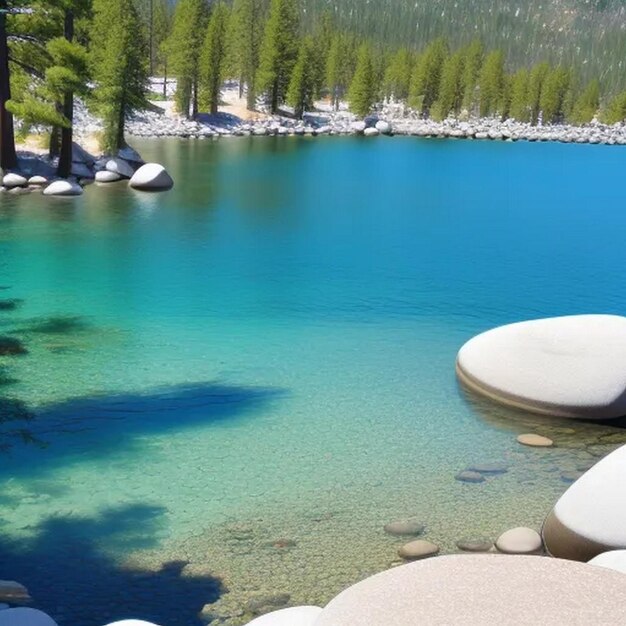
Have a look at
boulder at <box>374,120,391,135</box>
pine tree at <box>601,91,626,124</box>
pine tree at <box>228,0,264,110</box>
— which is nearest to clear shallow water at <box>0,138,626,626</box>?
boulder at <box>374,120,391,135</box>

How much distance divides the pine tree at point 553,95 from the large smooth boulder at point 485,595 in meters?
124

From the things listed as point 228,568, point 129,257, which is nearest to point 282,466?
point 228,568

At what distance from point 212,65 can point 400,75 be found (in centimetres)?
5195

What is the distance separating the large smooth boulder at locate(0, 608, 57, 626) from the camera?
641cm

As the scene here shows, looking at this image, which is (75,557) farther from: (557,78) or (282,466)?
(557,78)

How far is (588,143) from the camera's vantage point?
92625 mm

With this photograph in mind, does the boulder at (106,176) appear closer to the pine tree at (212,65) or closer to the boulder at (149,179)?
the boulder at (149,179)

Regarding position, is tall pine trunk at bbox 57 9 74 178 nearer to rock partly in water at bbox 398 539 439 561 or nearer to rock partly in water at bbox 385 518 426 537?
rock partly in water at bbox 385 518 426 537

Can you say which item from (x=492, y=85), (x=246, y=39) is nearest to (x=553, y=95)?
(x=492, y=85)

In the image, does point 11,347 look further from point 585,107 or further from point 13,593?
point 585,107

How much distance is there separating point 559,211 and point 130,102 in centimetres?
2112

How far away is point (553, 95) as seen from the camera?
12175 cm

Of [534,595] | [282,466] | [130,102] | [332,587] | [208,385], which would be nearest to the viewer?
[534,595]

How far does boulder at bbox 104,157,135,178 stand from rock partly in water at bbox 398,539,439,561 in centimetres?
3116
